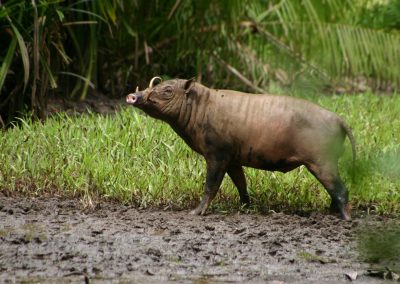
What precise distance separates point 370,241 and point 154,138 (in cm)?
517

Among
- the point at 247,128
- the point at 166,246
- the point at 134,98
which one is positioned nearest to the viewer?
the point at 166,246

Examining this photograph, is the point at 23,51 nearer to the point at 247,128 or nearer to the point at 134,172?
the point at 134,172

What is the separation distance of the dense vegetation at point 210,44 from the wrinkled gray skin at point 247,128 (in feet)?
9.41

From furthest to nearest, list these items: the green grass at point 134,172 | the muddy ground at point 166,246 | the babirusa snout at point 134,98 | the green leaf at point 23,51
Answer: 1. the green leaf at point 23,51
2. the green grass at point 134,172
3. the babirusa snout at point 134,98
4. the muddy ground at point 166,246

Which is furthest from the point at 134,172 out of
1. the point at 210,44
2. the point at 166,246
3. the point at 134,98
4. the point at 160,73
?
the point at 210,44

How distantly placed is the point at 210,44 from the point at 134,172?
3.59 m

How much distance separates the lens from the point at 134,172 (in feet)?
19.0

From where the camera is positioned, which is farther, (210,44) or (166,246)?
(210,44)

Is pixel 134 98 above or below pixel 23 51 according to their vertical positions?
above

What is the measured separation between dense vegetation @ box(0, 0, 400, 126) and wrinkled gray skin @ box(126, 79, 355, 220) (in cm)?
287

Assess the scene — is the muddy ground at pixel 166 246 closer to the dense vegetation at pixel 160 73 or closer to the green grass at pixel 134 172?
the green grass at pixel 134 172

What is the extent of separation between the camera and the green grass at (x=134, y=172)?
18.0 ft

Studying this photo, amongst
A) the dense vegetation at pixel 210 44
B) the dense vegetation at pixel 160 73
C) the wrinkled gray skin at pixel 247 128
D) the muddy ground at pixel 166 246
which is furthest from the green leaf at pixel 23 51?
the wrinkled gray skin at pixel 247 128

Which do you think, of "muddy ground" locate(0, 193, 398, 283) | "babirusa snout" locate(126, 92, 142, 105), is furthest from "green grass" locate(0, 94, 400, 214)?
"babirusa snout" locate(126, 92, 142, 105)
